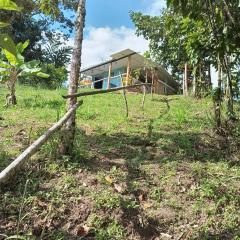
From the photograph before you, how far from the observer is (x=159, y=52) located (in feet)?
81.6

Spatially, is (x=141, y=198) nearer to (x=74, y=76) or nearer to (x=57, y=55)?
(x=74, y=76)

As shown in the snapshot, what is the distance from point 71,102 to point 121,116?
11.6 feet

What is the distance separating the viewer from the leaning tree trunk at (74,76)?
547 cm

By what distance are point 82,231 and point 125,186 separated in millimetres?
1073

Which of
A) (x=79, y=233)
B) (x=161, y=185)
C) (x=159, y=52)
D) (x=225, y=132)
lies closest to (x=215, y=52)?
(x=225, y=132)

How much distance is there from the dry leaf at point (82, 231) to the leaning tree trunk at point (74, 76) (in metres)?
1.46

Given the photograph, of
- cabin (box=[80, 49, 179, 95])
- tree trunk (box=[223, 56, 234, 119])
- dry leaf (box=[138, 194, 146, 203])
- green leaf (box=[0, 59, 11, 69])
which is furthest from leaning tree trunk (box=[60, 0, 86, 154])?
cabin (box=[80, 49, 179, 95])

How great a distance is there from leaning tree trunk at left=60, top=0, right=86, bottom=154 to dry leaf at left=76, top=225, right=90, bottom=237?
1.46 metres

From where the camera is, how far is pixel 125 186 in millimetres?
5113

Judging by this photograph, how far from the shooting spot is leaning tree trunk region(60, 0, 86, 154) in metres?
5.47

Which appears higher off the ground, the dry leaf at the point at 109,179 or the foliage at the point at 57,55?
the foliage at the point at 57,55

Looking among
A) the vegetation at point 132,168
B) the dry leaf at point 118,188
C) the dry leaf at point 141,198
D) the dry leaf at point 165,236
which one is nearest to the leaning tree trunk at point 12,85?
the vegetation at point 132,168

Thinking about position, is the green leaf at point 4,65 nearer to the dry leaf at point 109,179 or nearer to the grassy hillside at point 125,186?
the grassy hillside at point 125,186

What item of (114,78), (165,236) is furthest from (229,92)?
(114,78)
